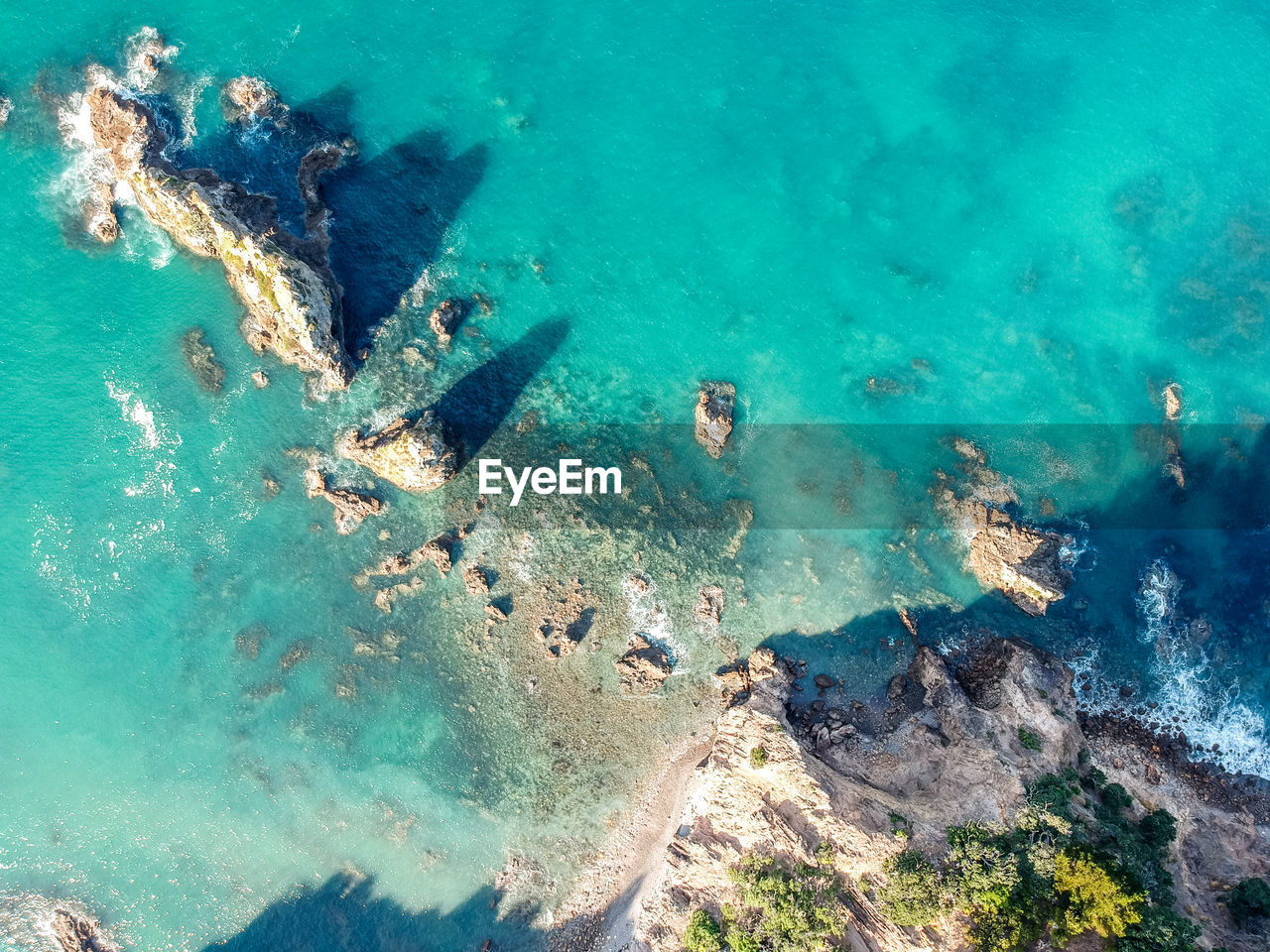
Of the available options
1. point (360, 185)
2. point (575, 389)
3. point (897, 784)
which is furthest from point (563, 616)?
point (360, 185)

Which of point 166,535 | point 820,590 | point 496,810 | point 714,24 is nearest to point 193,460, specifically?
point 166,535

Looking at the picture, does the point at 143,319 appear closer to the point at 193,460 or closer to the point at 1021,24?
the point at 193,460

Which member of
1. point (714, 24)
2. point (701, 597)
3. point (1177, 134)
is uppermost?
point (1177, 134)

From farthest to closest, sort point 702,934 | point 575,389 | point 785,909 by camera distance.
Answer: point 575,389 → point 702,934 → point 785,909

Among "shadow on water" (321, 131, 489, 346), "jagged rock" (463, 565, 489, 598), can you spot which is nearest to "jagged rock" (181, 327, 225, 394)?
"shadow on water" (321, 131, 489, 346)

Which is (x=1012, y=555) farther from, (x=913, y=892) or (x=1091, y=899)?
(x=913, y=892)

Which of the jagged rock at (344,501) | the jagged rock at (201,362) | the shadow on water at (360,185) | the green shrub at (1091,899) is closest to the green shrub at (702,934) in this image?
the green shrub at (1091,899)
